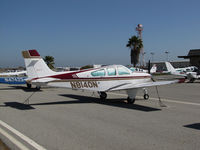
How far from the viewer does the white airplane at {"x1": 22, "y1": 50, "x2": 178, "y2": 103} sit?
10180mm

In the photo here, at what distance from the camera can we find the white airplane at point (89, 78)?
33.4ft

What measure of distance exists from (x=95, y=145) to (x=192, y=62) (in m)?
56.5

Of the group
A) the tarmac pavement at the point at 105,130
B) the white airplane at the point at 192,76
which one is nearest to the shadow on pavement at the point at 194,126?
the tarmac pavement at the point at 105,130

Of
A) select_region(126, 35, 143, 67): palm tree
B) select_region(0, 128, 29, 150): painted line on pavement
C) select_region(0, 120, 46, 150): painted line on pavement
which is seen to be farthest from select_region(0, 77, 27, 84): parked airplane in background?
select_region(126, 35, 143, 67): palm tree

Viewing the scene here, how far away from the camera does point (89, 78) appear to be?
1084 centimetres

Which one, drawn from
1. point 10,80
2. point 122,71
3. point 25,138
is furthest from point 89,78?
point 10,80

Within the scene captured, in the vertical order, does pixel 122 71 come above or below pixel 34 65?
below

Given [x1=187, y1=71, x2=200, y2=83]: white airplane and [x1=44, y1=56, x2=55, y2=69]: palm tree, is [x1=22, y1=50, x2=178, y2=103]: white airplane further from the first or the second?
[x1=44, y1=56, x2=55, y2=69]: palm tree

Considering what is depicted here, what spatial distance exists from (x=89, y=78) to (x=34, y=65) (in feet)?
9.19

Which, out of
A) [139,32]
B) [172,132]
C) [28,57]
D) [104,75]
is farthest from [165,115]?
[139,32]

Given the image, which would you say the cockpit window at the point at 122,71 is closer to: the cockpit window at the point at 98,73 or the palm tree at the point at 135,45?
the cockpit window at the point at 98,73

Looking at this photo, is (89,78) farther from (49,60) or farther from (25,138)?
(49,60)

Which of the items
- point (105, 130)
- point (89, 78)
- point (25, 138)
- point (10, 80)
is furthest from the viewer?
point (10, 80)

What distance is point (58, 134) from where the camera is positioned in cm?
566
